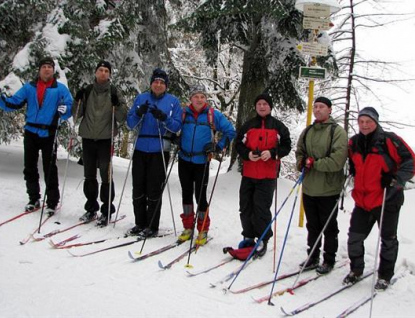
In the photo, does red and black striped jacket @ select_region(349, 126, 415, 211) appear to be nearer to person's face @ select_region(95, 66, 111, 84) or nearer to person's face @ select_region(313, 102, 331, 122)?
person's face @ select_region(313, 102, 331, 122)

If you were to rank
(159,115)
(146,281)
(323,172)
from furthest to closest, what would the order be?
(159,115)
(323,172)
(146,281)

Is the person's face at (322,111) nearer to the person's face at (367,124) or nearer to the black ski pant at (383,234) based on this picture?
the person's face at (367,124)

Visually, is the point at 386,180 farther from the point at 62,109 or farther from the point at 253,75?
the point at 253,75

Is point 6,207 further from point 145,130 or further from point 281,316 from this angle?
point 281,316

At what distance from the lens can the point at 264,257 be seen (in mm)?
4906

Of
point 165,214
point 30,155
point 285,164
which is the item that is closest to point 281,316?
point 165,214

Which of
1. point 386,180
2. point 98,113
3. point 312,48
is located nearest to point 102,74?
point 98,113

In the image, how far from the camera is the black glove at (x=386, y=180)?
394 centimetres

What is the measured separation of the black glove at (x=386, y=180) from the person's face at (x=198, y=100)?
2.29m

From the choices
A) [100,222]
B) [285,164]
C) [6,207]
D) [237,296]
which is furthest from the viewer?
[285,164]

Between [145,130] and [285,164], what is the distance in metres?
16.7

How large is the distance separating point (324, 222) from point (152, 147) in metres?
2.33

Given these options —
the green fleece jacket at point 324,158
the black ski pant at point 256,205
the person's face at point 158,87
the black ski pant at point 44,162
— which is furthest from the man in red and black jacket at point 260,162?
the black ski pant at point 44,162

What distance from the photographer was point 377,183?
4.03 metres
